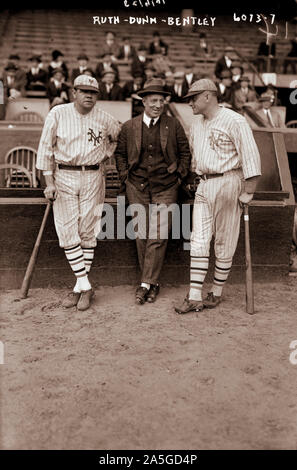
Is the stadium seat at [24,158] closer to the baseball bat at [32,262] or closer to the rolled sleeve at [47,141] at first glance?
the baseball bat at [32,262]

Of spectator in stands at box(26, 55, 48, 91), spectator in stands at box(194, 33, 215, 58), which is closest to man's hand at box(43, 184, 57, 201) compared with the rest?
spectator in stands at box(26, 55, 48, 91)

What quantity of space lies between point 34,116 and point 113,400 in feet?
21.1

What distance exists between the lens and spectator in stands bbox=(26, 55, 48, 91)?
12.1m

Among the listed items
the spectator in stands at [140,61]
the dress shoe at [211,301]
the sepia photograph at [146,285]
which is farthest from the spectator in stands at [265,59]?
the dress shoe at [211,301]

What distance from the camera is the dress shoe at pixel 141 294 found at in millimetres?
5164

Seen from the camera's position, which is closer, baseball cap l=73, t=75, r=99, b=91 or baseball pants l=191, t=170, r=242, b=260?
baseball cap l=73, t=75, r=99, b=91

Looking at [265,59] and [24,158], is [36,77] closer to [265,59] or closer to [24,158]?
[24,158]

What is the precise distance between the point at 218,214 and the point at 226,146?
617mm

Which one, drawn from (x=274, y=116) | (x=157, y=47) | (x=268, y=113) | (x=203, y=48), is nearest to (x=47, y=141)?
(x=268, y=113)

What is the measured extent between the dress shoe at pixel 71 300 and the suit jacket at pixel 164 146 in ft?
3.92

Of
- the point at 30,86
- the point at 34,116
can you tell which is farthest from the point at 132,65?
the point at 34,116

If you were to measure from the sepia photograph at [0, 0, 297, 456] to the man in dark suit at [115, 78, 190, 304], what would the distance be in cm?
1

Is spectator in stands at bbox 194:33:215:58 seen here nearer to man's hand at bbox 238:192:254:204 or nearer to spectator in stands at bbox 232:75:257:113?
spectator in stands at bbox 232:75:257:113
